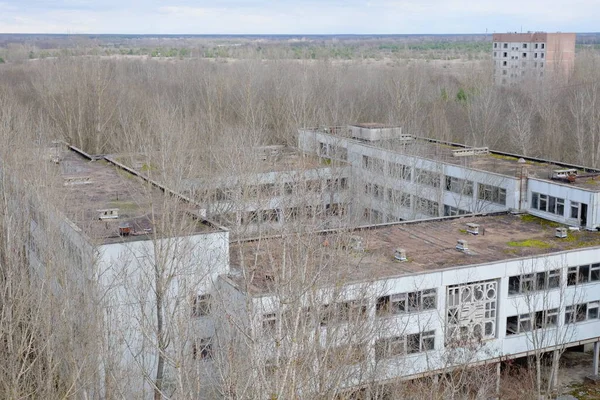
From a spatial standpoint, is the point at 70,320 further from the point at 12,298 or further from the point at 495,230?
the point at 495,230

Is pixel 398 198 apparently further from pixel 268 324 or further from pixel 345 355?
pixel 345 355

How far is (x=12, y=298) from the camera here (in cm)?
1825

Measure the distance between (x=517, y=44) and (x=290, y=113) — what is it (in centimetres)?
5403

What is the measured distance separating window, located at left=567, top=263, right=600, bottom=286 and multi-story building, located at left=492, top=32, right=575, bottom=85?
6891 centimetres

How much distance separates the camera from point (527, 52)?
9544 centimetres

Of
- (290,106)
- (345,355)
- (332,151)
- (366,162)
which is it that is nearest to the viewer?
(345,355)

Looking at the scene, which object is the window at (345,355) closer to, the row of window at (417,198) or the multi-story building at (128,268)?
the multi-story building at (128,268)

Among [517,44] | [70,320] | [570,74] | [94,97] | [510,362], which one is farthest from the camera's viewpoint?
[517,44]

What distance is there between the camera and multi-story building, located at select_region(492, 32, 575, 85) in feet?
307

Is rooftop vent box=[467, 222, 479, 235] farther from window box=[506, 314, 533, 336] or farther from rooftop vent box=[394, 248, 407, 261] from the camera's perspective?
rooftop vent box=[394, 248, 407, 261]

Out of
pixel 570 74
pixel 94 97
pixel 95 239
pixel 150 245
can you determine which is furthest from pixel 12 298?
pixel 570 74

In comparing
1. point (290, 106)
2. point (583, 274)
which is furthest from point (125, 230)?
point (290, 106)

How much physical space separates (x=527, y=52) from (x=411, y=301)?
79972mm

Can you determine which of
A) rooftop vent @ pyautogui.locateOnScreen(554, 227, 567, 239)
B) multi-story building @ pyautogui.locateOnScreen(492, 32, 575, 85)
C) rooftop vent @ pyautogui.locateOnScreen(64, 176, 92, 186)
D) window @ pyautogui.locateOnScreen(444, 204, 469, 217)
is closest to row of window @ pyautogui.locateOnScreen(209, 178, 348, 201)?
rooftop vent @ pyautogui.locateOnScreen(64, 176, 92, 186)
